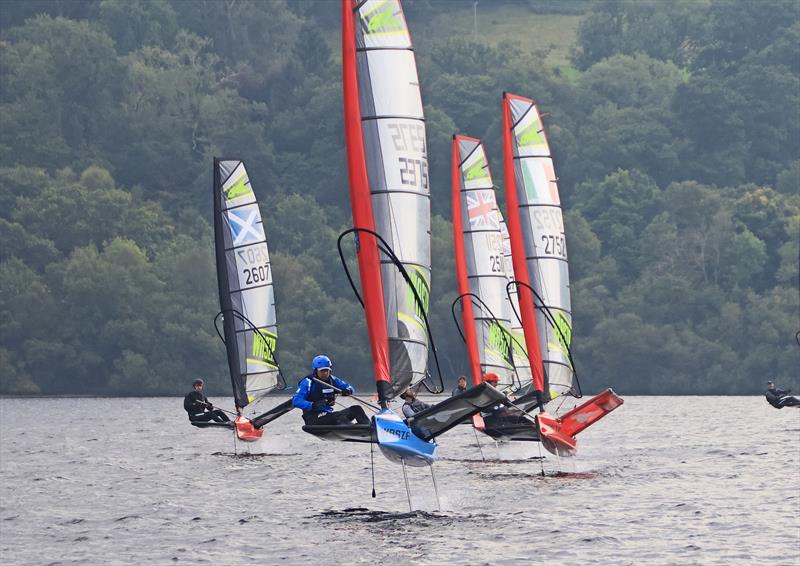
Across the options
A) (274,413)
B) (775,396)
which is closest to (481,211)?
(274,413)

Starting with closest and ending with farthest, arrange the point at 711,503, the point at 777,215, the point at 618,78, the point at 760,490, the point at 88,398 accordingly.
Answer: the point at 711,503, the point at 760,490, the point at 88,398, the point at 777,215, the point at 618,78

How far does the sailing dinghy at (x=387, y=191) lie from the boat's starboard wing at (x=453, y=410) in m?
0.76

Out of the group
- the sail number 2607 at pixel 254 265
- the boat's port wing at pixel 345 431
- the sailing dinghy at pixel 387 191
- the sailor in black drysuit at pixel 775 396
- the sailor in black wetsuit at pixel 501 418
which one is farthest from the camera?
the sailor in black drysuit at pixel 775 396

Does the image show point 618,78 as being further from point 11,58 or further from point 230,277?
point 230,277

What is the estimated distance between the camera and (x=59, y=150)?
151375 millimetres

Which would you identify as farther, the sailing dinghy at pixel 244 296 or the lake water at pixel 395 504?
the sailing dinghy at pixel 244 296

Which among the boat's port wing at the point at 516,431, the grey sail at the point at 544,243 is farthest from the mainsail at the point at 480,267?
the boat's port wing at the point at 516,431

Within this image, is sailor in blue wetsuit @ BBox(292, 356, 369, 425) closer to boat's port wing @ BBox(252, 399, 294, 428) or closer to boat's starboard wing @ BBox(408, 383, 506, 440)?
boat's starboard wing @ BBox(408, 383, 506, 440)

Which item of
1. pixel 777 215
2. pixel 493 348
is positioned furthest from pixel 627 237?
pixel 493 348

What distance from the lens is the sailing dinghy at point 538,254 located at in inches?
1703

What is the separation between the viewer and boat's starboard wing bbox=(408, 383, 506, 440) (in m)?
26.5

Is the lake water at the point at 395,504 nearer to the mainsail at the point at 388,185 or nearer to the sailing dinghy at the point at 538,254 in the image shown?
the sailing dinghy at the point at 538,254

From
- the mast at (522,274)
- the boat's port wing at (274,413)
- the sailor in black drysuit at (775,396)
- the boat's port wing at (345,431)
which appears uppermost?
the mast at (522,274)

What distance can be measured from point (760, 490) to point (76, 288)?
8832 centimetres
